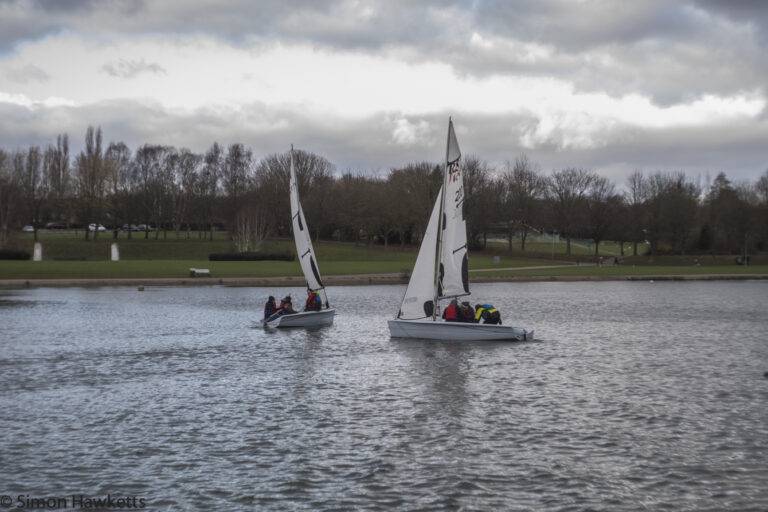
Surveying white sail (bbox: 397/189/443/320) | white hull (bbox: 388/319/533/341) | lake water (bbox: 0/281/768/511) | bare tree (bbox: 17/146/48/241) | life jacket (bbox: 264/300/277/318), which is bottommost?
lake water (bbox: 0/281/768/511)

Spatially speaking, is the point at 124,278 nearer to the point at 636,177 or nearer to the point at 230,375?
the point at 230,375

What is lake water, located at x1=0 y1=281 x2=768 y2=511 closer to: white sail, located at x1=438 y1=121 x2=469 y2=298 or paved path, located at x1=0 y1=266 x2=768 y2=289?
white sail, located at x1=438 y1=121 x2=469 y2=298

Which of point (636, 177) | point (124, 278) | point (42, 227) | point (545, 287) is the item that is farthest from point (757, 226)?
point (42, 227)

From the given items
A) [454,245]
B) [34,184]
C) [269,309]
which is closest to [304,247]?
[269,309]

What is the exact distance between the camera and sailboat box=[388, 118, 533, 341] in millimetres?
33219

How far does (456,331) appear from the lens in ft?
109

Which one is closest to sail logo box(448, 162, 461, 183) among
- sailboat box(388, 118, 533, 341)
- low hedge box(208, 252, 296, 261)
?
sailboat box(388, 118, 533, 341)

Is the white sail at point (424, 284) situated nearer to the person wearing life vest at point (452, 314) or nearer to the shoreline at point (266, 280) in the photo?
the person wearing life vest at point (452, 314)

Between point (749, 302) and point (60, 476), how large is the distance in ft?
168

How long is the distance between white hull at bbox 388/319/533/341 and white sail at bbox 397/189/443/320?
0.62 m

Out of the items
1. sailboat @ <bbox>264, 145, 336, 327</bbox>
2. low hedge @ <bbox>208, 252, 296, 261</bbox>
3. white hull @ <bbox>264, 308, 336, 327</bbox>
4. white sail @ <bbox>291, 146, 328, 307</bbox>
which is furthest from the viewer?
low hedge @ <bbox>208, 252, 296, 261</bbox>

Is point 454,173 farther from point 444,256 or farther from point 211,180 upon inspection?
point 211,180

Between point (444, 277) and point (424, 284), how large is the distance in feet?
3.05

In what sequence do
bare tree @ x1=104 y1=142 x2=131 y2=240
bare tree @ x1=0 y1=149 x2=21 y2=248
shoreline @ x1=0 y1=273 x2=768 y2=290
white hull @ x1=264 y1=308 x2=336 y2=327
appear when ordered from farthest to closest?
bare tree @ x1=104 y1=142 x2=131 y2=240 < bare tree @ x1=0 y1=149 x2=21 y2=248 < shoreline @ x1=0 y1=273 x2=768 y2=290 < white hull @ x1=264 y1=308 x2=336 y2=327
